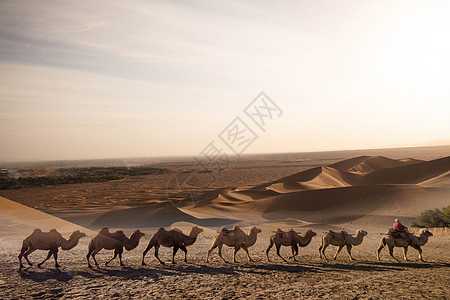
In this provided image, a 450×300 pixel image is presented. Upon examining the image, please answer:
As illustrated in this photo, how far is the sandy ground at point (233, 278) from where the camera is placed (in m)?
7.69

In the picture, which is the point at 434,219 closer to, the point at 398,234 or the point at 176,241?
the point at 398,234

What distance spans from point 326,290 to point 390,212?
790 inches

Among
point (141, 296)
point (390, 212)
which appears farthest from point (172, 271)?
point (390, 212)

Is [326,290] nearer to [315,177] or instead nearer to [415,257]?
[415,257]

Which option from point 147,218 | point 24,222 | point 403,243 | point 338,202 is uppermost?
point 403,243

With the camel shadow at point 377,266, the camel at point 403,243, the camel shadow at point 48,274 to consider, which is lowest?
the camel shadow at point 377,266

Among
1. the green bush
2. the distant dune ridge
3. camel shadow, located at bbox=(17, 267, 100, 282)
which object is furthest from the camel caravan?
the distant dune ridge

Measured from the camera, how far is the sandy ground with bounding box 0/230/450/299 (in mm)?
7688

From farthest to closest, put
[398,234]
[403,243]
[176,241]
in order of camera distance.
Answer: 1. [176,241]
2. [398,234]
3. [403,243]

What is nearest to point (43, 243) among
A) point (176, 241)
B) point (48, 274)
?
point (48, 274)

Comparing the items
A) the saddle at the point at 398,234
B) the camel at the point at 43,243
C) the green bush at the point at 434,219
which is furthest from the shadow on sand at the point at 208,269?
the green bush at the point at 434,219

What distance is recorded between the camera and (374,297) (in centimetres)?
725

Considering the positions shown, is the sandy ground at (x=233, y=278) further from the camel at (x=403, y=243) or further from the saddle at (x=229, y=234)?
the saddle at (x=229, y=234)

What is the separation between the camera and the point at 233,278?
897 cm
